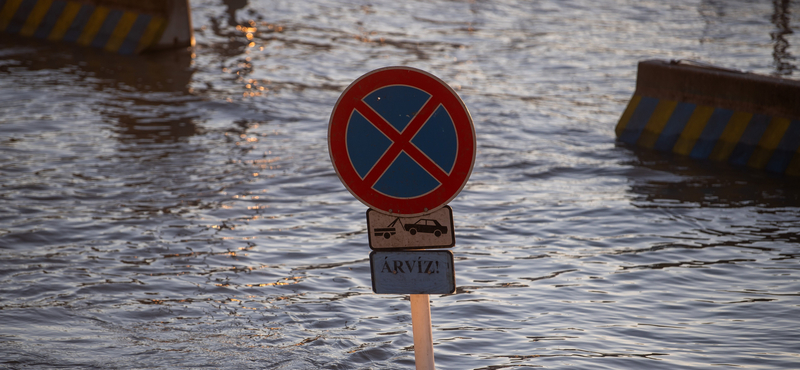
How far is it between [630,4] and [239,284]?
1648 cm

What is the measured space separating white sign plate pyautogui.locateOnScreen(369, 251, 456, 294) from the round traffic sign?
0.58 ft

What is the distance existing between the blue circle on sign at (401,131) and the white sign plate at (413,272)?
0.25 metres

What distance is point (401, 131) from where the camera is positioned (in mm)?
3193

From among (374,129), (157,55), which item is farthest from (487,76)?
(374,129)

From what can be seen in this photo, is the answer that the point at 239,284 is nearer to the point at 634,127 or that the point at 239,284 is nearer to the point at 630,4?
the point at 634,127

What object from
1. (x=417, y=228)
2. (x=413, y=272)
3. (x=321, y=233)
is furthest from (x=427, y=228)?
(x=321, y=233)

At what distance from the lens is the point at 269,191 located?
7.75 meters

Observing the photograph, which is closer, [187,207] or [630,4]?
[187,207]

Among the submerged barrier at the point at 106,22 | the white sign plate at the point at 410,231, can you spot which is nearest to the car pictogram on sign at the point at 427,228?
the white sign plate at the point at 410,231

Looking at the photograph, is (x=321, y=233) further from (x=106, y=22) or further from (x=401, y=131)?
(x=106, y=22)

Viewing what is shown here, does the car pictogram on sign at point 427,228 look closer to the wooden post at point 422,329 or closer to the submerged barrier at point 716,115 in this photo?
the wooden post at point 422,329

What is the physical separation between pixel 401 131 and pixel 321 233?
145 inches

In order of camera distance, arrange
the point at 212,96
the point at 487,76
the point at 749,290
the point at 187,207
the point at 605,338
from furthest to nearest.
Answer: the point at 487,76, the point at 212,96, the point at 187,207, the point at 749,290, the point at 605,338

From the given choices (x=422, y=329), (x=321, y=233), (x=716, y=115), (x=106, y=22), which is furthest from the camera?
(x=106, y=22)
